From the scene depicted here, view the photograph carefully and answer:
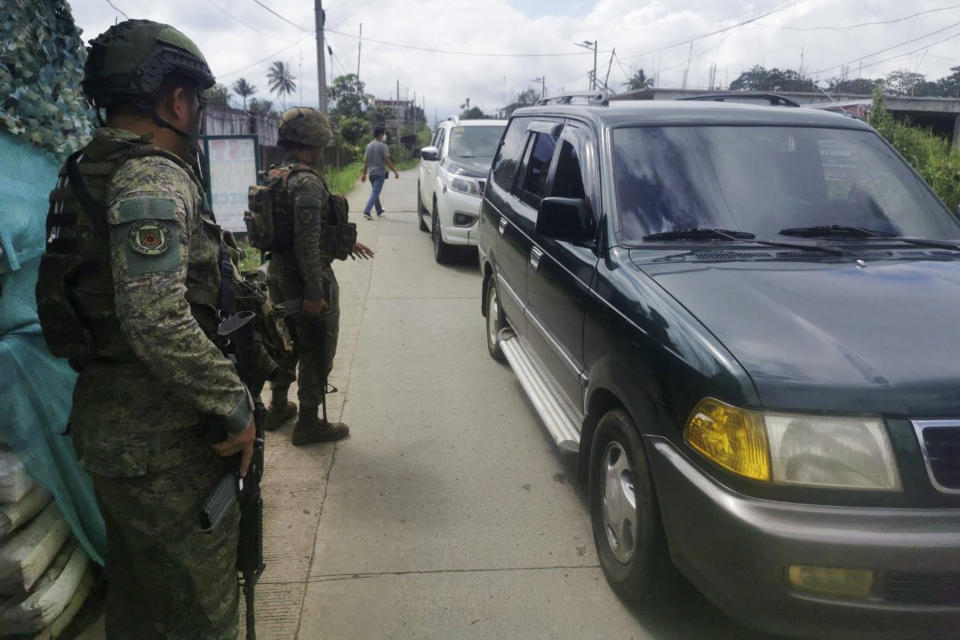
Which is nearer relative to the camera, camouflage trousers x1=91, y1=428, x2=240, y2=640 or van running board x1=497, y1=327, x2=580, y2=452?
camouflage trousers x1=91, y1=428, x2=240, y2=640

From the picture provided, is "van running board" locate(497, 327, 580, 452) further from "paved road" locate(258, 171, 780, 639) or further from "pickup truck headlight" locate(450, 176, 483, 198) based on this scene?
"pickup truck headlight" locate(450, 176, 483, 198)

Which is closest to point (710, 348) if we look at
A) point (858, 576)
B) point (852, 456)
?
point (852, 456)

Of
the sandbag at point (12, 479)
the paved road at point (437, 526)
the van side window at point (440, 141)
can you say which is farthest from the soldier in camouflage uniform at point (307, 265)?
the van side window at point (440, 141)

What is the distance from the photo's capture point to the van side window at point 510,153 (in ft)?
17.2

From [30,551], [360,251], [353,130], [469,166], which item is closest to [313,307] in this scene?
[360,251]

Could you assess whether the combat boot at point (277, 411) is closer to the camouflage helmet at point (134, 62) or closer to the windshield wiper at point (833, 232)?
the camouflage helmet at point (134, 62)

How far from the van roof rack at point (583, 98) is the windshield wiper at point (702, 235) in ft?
4.55

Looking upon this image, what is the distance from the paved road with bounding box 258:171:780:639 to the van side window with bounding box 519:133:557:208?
4.83ft

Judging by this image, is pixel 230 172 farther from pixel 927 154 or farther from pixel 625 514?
pixel 927 154

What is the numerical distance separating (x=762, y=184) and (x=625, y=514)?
170 cm

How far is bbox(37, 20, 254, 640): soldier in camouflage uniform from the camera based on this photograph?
73.1 inches

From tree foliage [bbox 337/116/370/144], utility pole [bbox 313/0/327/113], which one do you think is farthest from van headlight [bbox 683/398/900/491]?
tree foliage [bbox 337/116/370/144]

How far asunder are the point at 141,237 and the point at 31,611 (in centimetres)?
146

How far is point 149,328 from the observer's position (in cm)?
183
